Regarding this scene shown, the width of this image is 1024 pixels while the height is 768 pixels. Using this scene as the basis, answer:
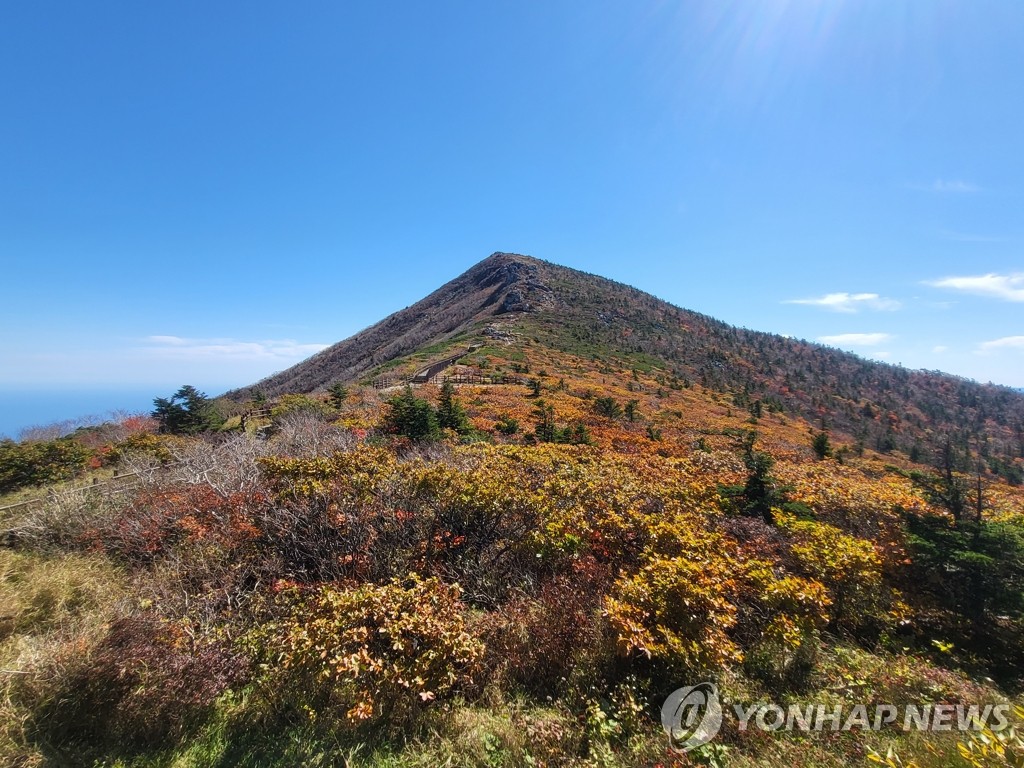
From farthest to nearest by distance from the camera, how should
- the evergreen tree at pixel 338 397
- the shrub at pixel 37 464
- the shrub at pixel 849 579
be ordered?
the evergreen tree at pixel 338 397
the shrub at pixel 37 464
the shrub at pixel 849 579

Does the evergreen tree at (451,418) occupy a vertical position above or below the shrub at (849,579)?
above

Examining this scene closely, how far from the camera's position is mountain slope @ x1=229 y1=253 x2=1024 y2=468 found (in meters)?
58.6

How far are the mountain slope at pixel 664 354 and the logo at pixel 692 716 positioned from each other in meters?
39.9

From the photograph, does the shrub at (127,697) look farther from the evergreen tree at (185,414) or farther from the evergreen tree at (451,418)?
the evergreen tree at (185,414)

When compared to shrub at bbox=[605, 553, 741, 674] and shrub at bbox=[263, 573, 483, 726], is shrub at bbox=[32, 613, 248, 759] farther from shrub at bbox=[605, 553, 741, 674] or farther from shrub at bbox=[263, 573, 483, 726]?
shrub at bbox=[605, 553, 741, 674]

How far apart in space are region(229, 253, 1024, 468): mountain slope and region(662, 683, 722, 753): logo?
39.9 m

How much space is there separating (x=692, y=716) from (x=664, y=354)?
7125cm

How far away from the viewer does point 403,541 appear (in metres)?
7.16

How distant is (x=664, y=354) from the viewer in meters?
70.5

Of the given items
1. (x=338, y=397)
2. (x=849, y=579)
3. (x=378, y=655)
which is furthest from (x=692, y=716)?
(x=338, y=397)

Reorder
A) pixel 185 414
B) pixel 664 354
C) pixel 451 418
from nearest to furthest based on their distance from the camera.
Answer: pixel 451 418, pixel 185 414, pixel 664 354

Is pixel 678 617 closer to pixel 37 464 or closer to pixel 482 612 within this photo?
pixel 482 612

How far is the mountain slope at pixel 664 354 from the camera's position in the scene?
58.6 metres

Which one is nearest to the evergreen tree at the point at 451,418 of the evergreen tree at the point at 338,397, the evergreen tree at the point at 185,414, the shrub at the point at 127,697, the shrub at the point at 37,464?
the evergreen tree at the point at 338,397
